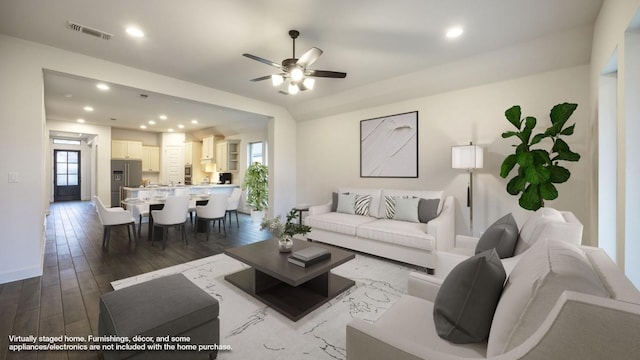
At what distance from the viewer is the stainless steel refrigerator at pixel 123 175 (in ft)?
29.0

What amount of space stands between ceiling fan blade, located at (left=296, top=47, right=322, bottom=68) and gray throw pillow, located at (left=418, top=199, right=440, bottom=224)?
2671 millimetres

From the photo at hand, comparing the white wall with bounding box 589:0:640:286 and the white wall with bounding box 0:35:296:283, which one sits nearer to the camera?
the white wall with bounding box 589:0:640:286

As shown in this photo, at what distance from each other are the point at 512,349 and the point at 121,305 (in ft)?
6.77

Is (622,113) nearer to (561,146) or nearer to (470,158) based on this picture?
(561,146)

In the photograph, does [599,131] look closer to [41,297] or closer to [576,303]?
[576,303]

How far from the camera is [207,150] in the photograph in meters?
9.29

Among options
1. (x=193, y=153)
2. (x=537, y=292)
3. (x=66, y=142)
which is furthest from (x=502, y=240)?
(x=66, y=142)

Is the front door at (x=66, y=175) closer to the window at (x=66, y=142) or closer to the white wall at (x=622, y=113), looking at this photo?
the window at (x=66, y=142)

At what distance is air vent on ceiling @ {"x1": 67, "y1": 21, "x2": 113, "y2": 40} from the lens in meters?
2.79

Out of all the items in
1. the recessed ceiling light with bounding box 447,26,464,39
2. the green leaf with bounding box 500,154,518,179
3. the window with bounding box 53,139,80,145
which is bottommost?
the green leaf with bounding box 500,154,518,179

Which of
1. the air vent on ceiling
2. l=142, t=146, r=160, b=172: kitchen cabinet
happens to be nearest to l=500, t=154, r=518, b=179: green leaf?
the air vent on ceiling

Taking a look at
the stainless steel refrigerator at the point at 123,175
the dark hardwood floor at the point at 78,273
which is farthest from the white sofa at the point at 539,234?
the stainless steel refrigerator at the point at 123,175

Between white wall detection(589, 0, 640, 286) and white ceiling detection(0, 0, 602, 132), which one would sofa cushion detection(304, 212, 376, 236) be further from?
white wall detection(589, 0, 640, 286)

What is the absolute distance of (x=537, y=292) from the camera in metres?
0.84
